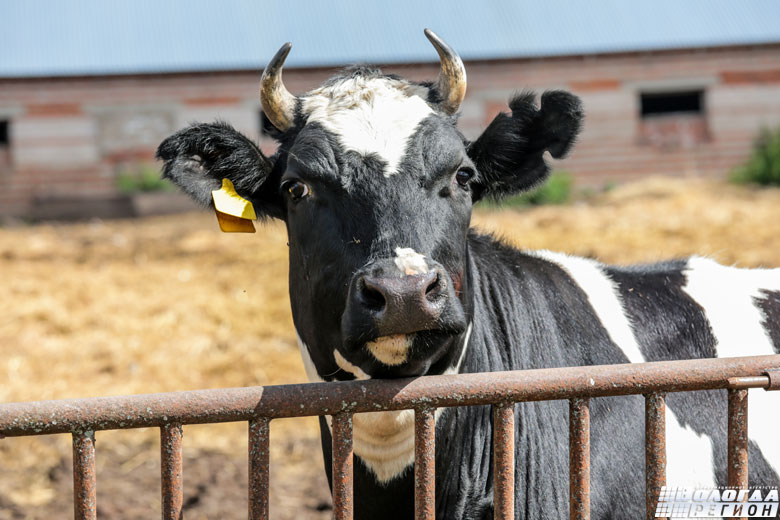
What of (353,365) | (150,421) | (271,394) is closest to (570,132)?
(353,365)

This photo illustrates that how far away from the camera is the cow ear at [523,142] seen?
3.00m

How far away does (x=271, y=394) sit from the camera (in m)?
1.93

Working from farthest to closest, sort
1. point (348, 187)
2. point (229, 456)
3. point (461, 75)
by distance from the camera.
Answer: point (229, 456)
point (461, 75)
point (348, 187)

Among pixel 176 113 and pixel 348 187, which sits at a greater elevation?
pixel 176 113

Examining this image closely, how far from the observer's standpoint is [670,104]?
58.3 ft

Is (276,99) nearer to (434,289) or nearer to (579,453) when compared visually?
(434,289)

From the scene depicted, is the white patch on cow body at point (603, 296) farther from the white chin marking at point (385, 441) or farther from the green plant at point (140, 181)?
the green plant at point (140, 181)

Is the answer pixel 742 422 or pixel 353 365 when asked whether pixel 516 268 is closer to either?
pixel 353 365

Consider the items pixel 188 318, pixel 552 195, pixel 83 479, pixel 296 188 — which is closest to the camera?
pixel 83 479

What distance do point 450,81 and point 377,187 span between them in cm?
70

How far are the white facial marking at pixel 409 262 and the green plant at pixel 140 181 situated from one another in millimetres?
14151

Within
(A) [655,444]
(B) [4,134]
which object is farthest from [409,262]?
(B) [4,134]

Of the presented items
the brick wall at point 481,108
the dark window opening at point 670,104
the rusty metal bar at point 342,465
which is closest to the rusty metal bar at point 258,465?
the rusty metal bar at point 342,465

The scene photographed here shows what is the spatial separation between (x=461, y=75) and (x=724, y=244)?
7266mm
